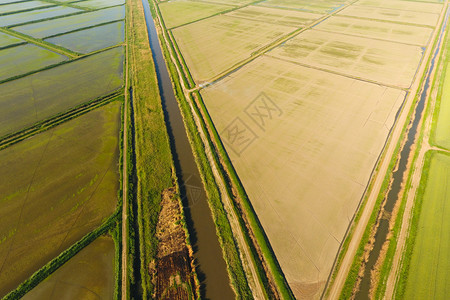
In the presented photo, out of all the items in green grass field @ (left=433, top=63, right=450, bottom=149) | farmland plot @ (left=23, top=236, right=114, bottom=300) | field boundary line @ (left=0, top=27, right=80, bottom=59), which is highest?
field boundary line @ (left=0, top=27, right=80, bottom=59)

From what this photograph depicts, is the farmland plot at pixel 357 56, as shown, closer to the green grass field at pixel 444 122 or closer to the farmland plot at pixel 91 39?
the green grass field at pixel 444 122

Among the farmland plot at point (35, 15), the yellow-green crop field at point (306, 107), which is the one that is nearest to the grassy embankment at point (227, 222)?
the yellow-green crop field at point (306, 107)

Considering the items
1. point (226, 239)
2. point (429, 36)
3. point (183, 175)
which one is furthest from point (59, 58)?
point (429, 36)

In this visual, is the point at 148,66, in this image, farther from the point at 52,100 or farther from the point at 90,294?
the point at 90,294

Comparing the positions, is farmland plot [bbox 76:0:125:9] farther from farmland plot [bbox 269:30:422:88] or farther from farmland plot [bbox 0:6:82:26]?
farmland plot [bbox 269:30:422:88]

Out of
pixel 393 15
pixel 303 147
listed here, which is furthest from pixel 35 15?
pixel 393 15

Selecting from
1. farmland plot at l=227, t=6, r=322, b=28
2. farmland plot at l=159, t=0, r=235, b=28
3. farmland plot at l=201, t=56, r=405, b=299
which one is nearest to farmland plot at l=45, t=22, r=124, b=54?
farmland plot at l=159, t=0, r=235, b=28
